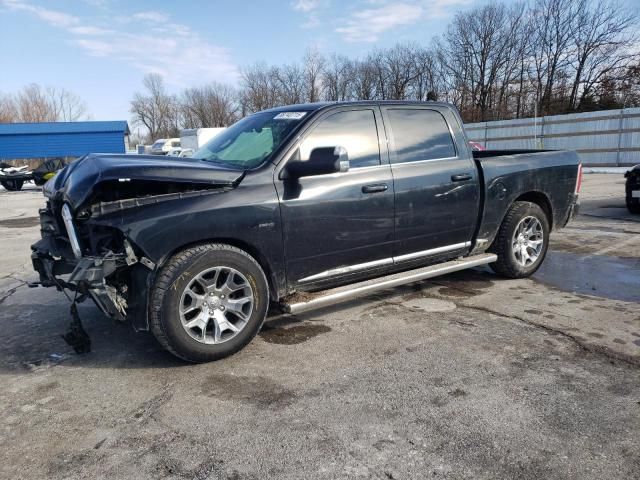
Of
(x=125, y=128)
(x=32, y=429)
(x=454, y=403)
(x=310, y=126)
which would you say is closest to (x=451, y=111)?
(x=310, y=126)

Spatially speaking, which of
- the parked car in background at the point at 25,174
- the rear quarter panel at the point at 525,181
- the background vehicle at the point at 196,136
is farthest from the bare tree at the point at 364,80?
the rear quarter panel at the point at 525,181

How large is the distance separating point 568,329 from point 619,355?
0.52 metres

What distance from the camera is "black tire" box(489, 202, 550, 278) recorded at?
5.10 meters

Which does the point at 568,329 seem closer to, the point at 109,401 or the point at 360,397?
the point at 360,397

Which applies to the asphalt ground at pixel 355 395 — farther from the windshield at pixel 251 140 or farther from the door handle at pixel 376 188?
the windshield at pixel 251 140

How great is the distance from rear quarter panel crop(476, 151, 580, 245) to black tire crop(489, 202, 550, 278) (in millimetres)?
102

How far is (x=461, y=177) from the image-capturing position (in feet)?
15.1

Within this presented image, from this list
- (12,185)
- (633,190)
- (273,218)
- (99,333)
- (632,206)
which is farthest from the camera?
(12,185)

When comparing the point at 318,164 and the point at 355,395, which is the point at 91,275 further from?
the point at 355,395

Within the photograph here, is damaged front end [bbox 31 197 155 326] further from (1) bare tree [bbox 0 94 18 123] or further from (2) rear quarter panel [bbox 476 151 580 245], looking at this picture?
(1) bare tree [bbox 0 94 18 123]

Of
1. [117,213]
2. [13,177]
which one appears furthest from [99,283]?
[13,177]

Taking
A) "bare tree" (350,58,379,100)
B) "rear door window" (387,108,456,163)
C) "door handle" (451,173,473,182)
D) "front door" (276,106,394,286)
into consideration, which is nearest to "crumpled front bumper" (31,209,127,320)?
"front door" (276,106,394,286)

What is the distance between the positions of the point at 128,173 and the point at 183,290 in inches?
34.2

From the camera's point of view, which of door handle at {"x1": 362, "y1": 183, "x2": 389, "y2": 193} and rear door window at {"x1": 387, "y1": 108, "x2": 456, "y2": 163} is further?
rear door window at {"x1": 387, "y1": 108, "x2": 456, "y2": 163}
